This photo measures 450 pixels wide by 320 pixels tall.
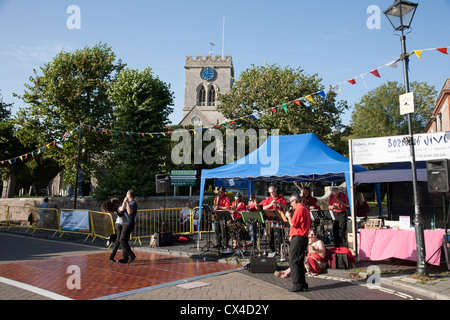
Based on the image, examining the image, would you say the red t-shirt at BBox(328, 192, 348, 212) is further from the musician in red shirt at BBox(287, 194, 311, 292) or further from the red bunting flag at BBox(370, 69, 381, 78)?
the musician in red shirt at BBox(287, 194, 311, 292)

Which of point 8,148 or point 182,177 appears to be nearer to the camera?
point 182,177

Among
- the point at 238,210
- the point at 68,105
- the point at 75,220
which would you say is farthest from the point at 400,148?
the point at 68,105

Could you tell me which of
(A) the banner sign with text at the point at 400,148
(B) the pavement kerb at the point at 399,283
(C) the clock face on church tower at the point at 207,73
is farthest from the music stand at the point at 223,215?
(C) the clock face on church tower at the point at 207,73

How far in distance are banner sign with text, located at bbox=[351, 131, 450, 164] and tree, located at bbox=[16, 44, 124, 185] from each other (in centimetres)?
2031

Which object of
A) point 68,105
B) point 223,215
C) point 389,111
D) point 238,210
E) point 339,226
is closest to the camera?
point 223,215

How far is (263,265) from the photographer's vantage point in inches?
301

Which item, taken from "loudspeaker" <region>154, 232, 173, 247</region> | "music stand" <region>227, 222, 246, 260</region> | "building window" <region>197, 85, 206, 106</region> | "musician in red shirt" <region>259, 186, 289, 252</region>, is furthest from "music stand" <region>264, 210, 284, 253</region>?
"building window" <region>197, 85, 206, 106</region>

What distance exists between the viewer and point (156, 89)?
2012 centimetres

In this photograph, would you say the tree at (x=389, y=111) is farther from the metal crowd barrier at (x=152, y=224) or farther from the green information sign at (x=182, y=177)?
the metal crowd barrier at (x=152, y=224)

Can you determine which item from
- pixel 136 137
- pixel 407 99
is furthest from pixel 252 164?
pixel 136 137

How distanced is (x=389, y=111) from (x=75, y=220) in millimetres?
43793

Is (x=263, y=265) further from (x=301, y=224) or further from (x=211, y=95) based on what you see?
(x=211, y=95)

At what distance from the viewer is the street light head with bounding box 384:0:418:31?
7.57 m
